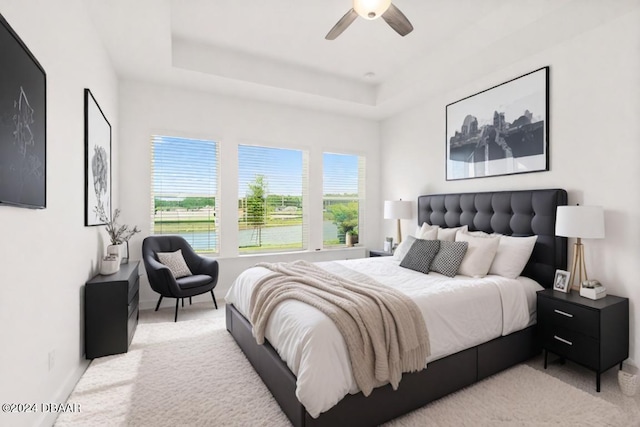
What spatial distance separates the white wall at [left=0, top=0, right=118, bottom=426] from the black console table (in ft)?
0.25

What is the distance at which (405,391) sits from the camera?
194 centimetres

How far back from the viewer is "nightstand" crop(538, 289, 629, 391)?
2.24m

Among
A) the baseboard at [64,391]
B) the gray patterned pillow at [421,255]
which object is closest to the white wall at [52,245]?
the baseboard at [64,391]

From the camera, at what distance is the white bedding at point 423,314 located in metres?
1.66

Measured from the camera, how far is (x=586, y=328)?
2.29m

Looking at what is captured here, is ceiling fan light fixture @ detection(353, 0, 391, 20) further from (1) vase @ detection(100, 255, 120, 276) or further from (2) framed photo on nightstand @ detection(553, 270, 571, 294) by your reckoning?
(1) vase @ detection(100, 255, 120, 276)

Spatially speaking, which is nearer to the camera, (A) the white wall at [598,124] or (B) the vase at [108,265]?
(A) the white wall at [598,124]

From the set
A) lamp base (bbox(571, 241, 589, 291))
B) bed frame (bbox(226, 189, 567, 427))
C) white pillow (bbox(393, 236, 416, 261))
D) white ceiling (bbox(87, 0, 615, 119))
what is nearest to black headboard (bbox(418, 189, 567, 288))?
bed frame (bbox(226, 189, 567, 427))

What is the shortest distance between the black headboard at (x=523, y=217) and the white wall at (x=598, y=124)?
0.20 metres

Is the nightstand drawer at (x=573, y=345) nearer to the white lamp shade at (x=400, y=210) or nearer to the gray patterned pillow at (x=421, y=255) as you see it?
the gray patterned pillow at (x=421, y=255)

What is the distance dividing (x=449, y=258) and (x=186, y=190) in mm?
3361

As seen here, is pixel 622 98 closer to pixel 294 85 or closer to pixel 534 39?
pixel 534 39

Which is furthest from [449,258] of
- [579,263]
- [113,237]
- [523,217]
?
[113,237]

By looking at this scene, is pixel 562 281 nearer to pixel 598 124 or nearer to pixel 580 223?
pixel 580 223
